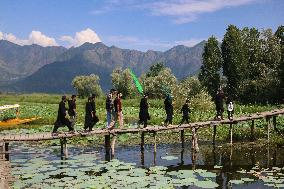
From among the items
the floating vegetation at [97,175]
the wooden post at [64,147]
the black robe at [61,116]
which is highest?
the black robe at [61,116]

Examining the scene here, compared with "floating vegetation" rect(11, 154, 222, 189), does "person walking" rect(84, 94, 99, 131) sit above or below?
above

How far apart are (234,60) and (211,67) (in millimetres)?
8627

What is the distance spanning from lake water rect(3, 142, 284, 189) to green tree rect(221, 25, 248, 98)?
54.5 m

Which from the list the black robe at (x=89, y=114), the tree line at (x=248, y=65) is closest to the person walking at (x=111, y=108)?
the black robe at (x=89, y=114)

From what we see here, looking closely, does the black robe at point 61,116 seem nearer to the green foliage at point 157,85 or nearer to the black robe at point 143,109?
the black robe at point 143,109

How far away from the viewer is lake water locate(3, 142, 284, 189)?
1981 cm

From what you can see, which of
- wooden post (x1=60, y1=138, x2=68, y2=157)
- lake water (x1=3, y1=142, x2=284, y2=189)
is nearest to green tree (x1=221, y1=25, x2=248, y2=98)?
lake water (x1=3, y1=142, x2=284, y2=189)

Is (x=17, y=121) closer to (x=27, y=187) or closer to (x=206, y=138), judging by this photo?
(x=206, y=138)

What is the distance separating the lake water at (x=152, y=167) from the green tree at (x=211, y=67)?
60.8 metres

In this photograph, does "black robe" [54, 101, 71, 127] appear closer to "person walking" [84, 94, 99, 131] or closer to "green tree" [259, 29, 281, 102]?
"person walking" [84, 94, 99, 131]

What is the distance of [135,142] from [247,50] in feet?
195

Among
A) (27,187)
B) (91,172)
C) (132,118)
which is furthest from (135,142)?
(132,118)

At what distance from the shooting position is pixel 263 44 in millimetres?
84250

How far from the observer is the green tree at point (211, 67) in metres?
92.1
